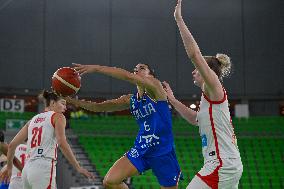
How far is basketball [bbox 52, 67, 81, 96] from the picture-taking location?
5.09 metres

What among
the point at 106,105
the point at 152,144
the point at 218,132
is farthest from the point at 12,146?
the point at 218,132

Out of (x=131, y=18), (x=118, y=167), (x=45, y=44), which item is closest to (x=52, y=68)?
(x=45, y=44)

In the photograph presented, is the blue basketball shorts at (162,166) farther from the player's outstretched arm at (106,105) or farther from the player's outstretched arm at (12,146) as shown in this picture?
the player's outstretched arm at (12,146)

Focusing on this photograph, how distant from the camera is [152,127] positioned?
18.9ft

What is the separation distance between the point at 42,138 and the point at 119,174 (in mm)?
976

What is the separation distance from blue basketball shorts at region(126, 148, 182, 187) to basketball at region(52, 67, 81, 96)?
1186mm

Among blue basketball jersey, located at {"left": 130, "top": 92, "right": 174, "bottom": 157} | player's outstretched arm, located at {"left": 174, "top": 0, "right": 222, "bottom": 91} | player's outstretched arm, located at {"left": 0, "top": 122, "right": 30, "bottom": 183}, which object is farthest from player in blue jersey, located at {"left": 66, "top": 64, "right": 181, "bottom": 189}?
player's outstretched arm, located at {"left": 174, "top": 0, "right": 222, "bottom": 91}

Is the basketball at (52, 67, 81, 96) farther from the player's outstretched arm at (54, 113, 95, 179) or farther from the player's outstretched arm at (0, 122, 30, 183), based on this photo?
the player's outstretched arm at (0, 122, 30, 183)

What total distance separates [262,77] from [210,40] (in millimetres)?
2721

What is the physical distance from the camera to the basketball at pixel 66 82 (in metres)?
5.09

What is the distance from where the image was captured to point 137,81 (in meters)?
4.83

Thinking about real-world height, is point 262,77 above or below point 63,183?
above

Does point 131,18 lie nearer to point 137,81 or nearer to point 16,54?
point 16,54

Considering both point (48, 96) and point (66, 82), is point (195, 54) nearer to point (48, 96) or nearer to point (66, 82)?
point (66, 82)
